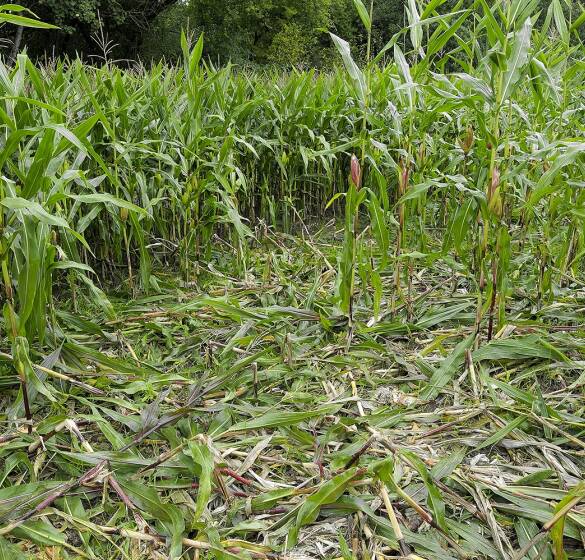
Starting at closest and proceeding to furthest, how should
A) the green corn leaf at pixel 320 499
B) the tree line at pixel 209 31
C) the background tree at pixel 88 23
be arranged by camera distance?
1. the green corn leaf at pixel 320 499
2. the background tree at pixel 88 23
3. the tree line at pixel 209 31

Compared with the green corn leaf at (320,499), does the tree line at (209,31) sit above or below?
above

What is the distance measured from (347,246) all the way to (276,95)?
86.7 inches

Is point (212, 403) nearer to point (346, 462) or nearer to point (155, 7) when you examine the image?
point (346, 462)

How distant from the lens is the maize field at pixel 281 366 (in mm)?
1464

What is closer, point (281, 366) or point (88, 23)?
point (281, 366)

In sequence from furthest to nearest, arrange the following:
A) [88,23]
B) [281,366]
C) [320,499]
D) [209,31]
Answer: [209,31] → [88,23] → [281,366] → [320,499]

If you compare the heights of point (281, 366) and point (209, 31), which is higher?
point (209, 31)

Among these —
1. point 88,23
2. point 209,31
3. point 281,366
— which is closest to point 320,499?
point 281,366

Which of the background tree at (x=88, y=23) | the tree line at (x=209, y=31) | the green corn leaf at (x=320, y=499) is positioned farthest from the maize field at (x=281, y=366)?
the tree line at (x=209, y=31)

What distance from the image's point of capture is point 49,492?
1.53 meters

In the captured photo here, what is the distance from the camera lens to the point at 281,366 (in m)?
2.17

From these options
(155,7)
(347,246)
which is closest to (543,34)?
(347,246)

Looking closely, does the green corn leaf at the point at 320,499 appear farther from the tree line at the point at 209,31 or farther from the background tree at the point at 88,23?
the tree line at the point at 209,31

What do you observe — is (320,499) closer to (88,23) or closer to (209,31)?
(88,23)
